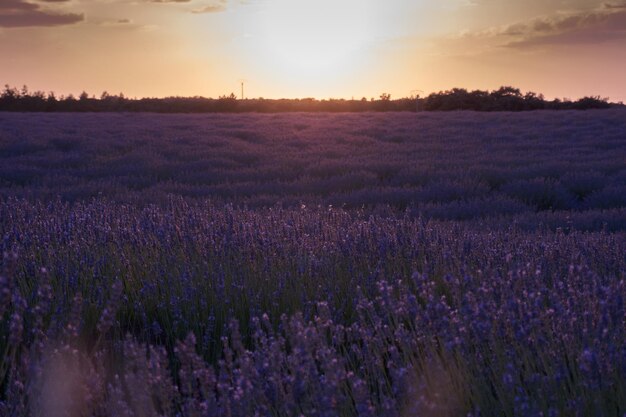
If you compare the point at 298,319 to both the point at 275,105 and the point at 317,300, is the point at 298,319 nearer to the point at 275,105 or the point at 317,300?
the point at 317,300

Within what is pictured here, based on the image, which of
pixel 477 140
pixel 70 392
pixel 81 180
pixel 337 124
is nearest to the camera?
pixel 70 392

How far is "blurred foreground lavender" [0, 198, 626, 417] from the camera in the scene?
2.06 m

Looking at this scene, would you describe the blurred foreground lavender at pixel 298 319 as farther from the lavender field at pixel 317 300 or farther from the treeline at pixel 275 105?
the treeline at pixel 275 105

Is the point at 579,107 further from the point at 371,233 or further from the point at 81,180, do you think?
the point at 371,233

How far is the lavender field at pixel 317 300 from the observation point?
2.09 metres

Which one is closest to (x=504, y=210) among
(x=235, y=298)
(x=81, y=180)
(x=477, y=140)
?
(x=235, y=298)

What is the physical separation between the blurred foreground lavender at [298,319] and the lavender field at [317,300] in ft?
0.04

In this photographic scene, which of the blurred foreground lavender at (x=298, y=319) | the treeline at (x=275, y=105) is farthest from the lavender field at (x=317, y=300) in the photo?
the treeline at (x=275, y=105)

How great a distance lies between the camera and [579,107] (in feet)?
105

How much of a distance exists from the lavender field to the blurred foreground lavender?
1cm

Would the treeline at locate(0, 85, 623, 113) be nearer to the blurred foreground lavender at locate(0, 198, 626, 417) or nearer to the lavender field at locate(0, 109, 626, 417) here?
the lavender field at locate(0, 109, 626, 417)

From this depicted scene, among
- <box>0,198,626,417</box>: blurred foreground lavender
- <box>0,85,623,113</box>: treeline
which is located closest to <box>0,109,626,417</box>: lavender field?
<box>0,198,626,417</box>: blurred foreground lavender

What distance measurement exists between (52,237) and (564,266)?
296cm

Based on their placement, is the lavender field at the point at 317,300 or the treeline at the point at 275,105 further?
the treeline at the point at 275,105
